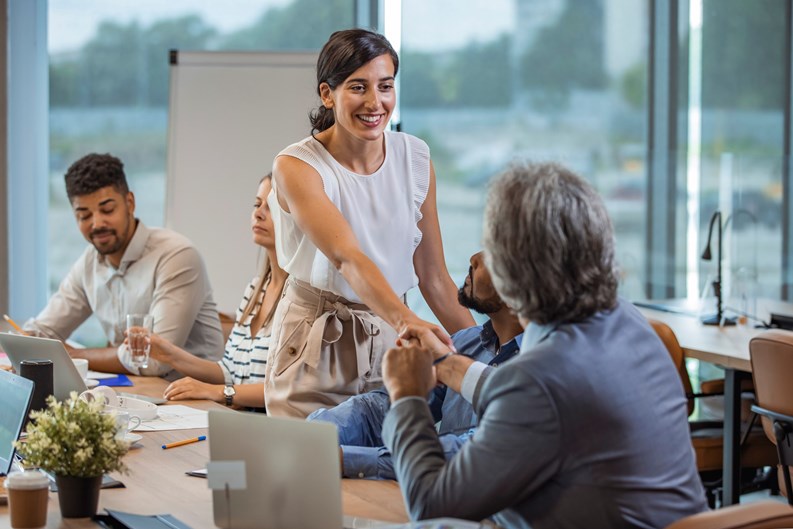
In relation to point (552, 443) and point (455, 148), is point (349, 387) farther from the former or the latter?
point (455, 148)

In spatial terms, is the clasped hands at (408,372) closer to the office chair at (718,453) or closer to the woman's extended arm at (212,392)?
the woman's extended arm at (212,392)

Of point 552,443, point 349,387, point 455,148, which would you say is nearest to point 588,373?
point 552,443

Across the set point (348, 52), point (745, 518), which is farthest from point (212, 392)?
point (745, 518)

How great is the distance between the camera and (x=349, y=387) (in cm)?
271

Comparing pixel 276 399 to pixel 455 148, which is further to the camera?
pixel 455 148

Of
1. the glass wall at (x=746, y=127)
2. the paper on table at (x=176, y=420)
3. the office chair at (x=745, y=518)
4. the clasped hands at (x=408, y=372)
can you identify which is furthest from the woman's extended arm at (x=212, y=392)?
the glass wall at (x=746, y=127)

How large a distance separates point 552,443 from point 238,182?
3.95m

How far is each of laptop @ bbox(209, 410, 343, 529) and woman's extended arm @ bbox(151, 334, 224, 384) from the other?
5.47ft

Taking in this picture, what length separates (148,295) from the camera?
3936 mm

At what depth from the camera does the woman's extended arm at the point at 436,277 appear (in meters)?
2.90

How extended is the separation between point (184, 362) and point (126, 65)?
3057 millimetres

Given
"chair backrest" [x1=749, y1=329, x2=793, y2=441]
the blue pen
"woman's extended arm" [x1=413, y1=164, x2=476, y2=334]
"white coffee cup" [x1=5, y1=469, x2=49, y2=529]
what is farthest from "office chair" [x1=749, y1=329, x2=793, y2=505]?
"white coffee cup" [x1=5, y1=469, x2=49, y2=529]

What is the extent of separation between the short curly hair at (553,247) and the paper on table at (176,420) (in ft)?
3.65

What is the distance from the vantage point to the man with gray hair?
1.57 metres
